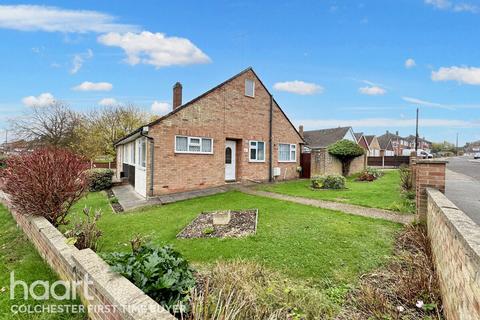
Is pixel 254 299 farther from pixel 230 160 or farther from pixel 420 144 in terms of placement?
pixel 420 144

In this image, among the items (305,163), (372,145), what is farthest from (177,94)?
(372,145)

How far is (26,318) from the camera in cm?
329

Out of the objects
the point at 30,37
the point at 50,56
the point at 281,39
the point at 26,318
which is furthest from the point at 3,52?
A: the point at 26,318

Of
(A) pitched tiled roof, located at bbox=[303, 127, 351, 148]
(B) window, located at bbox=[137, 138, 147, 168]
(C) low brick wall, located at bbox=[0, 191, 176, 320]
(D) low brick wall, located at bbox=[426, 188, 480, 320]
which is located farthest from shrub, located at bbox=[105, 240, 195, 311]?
(A) pitched tiled roof, located at bbox=[303, 127, 351, 148]

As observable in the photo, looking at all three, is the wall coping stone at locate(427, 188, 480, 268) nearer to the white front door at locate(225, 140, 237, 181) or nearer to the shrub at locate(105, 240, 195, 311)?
the shrub at locate(105, 240, 195, 311)

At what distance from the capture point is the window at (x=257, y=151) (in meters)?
15.5

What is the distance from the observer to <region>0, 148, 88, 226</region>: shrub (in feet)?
18.4

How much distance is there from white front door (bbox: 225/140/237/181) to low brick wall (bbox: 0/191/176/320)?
10.3 metres

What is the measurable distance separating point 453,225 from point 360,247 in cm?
247

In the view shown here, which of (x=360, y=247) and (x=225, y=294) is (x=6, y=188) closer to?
(x=225, y=294)

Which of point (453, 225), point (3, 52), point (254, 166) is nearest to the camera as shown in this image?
point (453, 225)

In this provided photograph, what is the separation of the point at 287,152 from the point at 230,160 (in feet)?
15.7

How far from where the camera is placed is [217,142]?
13.7 meters

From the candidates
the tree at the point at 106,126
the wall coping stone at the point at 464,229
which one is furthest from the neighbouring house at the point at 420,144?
the wall coping stone at the point at 464,229
